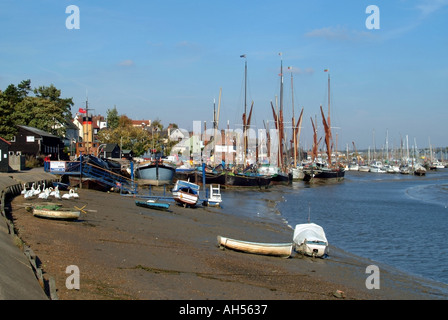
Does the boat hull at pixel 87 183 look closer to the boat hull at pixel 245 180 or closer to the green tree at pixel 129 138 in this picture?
the boat hull at pixel 245 180

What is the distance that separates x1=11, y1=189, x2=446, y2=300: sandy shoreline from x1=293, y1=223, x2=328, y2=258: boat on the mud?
0.61 metres

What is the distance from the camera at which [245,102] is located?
2901 inches

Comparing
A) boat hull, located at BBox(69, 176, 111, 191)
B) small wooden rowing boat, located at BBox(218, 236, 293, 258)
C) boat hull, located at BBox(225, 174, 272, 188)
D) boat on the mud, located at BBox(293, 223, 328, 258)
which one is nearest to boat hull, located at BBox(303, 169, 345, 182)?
boat hull, located at BBox(225, 174, 272, 188)

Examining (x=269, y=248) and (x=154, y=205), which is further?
(x=154, y=205)

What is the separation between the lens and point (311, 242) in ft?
67.1

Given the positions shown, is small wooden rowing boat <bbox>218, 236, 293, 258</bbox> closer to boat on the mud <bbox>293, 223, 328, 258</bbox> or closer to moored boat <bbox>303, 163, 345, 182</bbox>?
boat on the mud <bbox>293, 223, 328, 258</bbox>

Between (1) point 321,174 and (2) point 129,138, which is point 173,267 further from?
(2) point 129,138

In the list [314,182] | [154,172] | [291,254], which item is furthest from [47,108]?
[291,254]

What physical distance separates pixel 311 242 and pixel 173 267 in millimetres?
7223

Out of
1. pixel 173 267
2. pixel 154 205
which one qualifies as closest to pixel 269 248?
pixel 173 267
